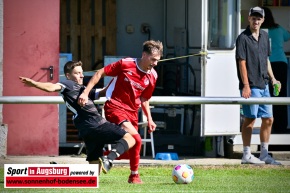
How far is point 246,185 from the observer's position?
1487cm

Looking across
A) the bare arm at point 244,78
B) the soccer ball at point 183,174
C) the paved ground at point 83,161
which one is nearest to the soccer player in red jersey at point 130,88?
the soccer ball at point 183,174

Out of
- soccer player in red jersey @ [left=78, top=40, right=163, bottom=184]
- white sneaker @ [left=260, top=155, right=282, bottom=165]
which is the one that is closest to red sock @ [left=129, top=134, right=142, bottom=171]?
soccer player in red jersey @ [left=78, top=40, right=163, bottom=184]

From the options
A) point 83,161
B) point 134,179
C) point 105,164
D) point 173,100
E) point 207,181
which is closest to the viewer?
point 105,164

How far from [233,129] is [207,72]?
0.95 metres

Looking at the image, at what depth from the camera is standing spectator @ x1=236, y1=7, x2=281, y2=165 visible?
17.6 meters

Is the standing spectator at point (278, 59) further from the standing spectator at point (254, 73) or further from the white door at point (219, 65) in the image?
the standing spectator at point (254, 73)

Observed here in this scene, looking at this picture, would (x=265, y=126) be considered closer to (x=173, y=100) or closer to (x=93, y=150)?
(x=173, y=100)

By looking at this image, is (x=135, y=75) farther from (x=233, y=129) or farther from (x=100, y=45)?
(x=100, y=45)

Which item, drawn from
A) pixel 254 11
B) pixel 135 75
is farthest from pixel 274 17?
pixel 135 75

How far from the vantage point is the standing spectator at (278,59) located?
20.2 meters

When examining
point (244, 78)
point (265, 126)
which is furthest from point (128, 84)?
point (265, 126)

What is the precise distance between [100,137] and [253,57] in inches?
142

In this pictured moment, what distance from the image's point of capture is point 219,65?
1933 centimetres

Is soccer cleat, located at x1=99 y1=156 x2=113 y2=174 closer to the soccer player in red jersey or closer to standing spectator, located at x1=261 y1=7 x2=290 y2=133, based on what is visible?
the soccer player in red jersey
